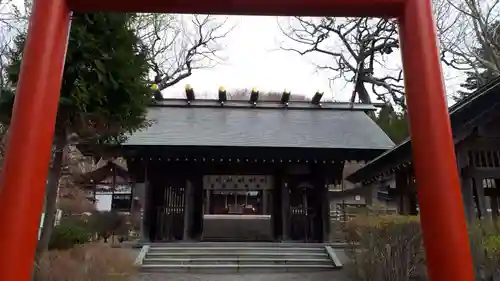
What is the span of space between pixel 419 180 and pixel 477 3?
1162cm

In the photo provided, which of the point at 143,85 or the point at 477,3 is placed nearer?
the point at 143,85

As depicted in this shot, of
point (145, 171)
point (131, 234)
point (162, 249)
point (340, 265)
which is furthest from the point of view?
point (131, 234)

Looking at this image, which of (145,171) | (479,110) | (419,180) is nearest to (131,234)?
(145,171)

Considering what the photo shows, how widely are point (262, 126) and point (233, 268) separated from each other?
20.3 feet

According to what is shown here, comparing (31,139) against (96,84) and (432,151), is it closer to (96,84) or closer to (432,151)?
(432,151)

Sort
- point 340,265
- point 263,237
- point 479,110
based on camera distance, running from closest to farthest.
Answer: point 479,110, point 340,265, point 263,237

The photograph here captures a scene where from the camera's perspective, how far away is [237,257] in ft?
37.4

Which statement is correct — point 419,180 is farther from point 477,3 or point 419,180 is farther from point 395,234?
point 477,3

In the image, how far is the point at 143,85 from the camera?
6.77m

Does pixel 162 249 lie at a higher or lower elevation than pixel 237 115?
lower

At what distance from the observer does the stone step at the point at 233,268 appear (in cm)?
1059

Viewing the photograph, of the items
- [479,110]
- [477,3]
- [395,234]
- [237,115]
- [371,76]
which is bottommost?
[395,234]

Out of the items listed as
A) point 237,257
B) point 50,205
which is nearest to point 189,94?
point 237,257

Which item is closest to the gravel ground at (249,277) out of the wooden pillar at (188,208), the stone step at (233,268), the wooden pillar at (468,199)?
the stone step at (233,268)
